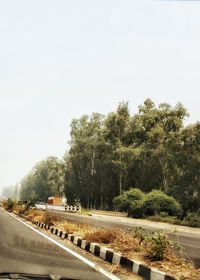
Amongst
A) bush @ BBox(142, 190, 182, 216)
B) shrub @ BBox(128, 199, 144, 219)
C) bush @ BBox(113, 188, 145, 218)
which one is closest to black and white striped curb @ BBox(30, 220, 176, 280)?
bush @ BBox(142, 190, 182, 216)

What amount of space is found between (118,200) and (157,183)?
684 inches

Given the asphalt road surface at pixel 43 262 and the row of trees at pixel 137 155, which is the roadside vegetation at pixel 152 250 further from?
the row of trees at pixel 137 155

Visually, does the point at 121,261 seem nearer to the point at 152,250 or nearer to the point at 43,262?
the point at 152,250

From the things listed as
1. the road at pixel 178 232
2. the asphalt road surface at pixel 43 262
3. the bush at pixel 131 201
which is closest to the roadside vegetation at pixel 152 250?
the road at pixel 178 232

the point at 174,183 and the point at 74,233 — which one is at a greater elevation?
the point at 174,183

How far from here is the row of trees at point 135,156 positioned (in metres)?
43.8

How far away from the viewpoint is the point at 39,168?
370ft

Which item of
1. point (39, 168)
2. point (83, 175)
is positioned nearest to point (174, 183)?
point (83, 175)

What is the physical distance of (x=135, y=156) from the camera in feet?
168

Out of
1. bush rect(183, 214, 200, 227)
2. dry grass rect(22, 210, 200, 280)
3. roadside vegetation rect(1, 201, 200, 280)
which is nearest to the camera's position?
dry grass rect(22, 210, 200, 280)

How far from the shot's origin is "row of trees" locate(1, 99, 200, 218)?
1724 inches

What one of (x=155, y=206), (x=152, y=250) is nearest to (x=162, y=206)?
(x=155, y=206)

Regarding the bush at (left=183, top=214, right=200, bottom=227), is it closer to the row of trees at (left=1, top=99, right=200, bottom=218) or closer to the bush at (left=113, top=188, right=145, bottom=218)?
the row of trees at (left=1, top=99, right=200, bottom=218)

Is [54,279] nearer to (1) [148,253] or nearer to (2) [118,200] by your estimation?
(1) [148,253]
